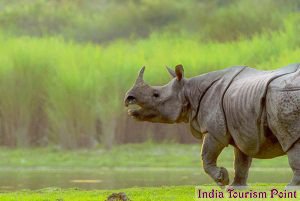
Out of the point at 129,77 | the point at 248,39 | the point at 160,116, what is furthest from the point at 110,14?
the point at 160,116

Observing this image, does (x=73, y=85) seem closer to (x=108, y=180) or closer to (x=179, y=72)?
(x=108, y=180)

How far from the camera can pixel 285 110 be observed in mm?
7707

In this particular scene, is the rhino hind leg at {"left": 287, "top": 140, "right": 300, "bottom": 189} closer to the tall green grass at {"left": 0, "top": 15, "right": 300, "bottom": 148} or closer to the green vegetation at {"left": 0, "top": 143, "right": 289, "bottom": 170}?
the green vegetation at {"left": 0, "top": 143, "right": 289, "bottom": 170}

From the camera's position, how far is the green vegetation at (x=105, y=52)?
1016 inches

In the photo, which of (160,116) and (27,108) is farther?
(27,108)

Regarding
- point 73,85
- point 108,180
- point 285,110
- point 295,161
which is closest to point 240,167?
point 295,161

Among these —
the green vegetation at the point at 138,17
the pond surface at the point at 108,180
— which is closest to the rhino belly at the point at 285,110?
the pond surface at the point at 108,180

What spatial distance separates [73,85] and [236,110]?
1753cm

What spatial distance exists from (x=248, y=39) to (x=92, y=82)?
8086 millimetres

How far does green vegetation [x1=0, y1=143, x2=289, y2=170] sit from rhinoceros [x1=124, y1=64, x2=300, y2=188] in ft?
44.5

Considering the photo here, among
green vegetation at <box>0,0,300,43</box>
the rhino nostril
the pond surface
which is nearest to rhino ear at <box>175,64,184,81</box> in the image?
the rhino nostril

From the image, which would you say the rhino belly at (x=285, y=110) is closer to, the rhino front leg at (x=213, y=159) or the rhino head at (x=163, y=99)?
the rhino front leg at (x=213, y=159)

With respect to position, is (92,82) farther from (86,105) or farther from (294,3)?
(294,3)

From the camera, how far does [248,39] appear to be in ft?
104
